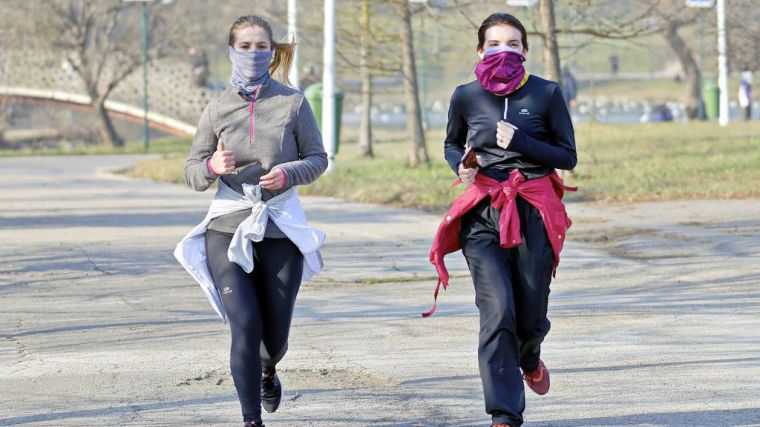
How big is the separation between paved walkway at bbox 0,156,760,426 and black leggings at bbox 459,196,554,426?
1.88 ft

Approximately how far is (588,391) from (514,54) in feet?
6.35

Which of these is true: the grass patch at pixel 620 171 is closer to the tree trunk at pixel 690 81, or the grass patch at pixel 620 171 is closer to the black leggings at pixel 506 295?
the tree trunk at pixel 690 81

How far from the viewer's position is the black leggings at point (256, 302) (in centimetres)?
573

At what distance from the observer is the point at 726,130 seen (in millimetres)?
30891

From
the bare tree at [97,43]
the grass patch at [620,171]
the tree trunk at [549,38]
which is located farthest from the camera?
the bare tree at [97,43]

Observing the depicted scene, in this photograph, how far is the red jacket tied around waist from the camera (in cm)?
573

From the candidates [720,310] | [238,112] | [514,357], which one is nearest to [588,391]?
[514,357]

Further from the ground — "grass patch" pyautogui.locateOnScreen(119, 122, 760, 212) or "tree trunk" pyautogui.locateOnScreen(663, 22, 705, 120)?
"tree trunk" pyautogui.locateOnScreen(663, 22, 705, 120)

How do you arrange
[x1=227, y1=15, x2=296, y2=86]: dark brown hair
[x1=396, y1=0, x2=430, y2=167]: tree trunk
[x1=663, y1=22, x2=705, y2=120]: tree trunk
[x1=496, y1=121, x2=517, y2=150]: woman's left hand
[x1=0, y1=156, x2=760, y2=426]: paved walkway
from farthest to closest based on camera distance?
[x1=663, y1=22, x2=705, y2=120]: tree trunk → [x1=396, y1=0, x2=430, y2=167]: tree trunk → [x1=0, y1=156, x2=760, y2=426]: paved walkway → [x1=227, y1=15, x2=296, y2=86]: dark brown hair → [x1=496, y1=121, x2=517, y2=150]: woman's left hand

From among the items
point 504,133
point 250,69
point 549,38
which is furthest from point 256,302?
point 549,38

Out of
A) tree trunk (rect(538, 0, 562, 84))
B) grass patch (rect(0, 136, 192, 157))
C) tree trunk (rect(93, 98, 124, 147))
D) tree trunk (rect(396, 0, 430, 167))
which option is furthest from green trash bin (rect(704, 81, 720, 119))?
tree trunk (rect(538, 0, 562, 84))

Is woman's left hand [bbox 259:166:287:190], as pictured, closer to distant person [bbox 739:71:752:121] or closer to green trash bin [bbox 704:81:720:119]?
distant person [bbox 739:71:752:121]

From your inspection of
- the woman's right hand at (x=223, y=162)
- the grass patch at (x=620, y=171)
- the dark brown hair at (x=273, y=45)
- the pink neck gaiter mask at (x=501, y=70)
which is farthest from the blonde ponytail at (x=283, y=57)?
the grass patch at (x=620, y=171)

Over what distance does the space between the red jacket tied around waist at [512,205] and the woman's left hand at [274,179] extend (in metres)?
0.67
